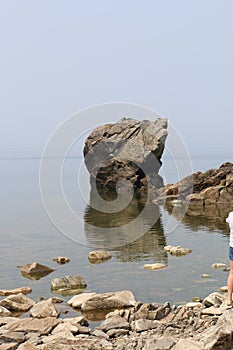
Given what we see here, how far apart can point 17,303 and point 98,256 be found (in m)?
8.25

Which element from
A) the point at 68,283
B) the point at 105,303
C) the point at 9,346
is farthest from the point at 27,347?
the point at 68,283

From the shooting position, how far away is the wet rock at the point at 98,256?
23.8 metres

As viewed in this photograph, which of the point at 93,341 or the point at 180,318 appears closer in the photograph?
the point at 93,341

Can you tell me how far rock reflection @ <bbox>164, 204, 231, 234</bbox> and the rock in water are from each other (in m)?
13.7

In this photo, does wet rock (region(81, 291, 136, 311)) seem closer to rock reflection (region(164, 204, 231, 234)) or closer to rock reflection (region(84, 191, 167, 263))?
rock reflection (region(84, 191, 167, 263))

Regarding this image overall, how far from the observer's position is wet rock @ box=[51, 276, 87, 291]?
18.9m

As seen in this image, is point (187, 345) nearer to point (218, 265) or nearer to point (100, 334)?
point (100, 334)

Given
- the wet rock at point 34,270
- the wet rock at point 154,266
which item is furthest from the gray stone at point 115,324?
the wet rock at point 154,266

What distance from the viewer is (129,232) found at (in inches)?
1276

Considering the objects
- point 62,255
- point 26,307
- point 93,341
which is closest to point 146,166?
point 62,255

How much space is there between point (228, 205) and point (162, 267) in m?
23.5

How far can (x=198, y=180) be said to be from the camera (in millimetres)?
51594

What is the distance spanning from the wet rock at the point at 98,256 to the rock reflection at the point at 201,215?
980 centimetres

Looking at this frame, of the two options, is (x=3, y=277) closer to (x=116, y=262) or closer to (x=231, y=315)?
(x=116, y=262)
